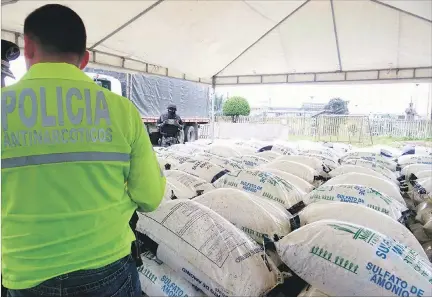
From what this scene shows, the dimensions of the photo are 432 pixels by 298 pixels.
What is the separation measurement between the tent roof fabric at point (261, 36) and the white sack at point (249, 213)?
102 inches

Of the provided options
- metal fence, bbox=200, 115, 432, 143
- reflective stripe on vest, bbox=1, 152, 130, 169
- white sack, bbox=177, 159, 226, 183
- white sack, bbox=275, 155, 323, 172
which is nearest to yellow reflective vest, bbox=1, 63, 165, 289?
reflective stripe on vest, bbox=1, 152, 130, 169

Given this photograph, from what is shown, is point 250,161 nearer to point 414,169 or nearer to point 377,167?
point 377,167

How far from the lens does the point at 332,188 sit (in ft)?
6.82

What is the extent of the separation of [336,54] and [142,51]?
3257 mm

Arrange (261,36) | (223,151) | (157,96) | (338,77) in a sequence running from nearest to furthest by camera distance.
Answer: (223,151) → (261,36) → (338,77) → (157,96)

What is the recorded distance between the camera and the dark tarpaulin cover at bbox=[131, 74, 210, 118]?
26.7 feet

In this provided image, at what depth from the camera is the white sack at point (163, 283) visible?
4.44ft

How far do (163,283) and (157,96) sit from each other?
7.80 meters

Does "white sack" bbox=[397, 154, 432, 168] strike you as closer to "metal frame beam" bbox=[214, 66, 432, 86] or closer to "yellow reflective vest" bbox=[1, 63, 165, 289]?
"metal frame beam" bbox=[214, 66, 432, 86]

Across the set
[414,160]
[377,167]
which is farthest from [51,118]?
[414,160]

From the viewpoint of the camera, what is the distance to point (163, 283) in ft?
4.55

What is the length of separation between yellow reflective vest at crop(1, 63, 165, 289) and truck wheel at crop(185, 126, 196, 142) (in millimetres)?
9051

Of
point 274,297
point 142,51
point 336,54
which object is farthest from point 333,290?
point 336,54

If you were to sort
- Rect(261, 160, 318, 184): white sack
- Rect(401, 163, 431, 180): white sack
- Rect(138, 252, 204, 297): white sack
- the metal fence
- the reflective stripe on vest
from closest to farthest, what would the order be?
1. the reflective stripe on vest
2. Rect(138, 252, 204, 297): white sack
3. Rect(261, 160, 318, 184): white sack
4. Rect(401, 163, 431, 180): white sack
5. the metal fence
